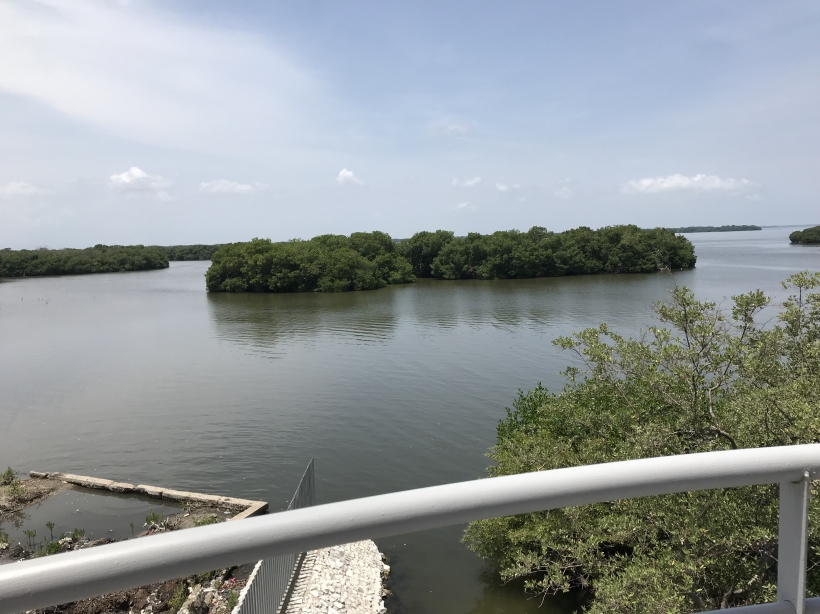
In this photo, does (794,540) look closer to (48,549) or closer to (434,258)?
(48,549)

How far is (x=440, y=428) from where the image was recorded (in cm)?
1941

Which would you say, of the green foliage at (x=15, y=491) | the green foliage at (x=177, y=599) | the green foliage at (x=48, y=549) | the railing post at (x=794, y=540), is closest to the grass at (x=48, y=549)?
the green foliage at (x=48, y=549)

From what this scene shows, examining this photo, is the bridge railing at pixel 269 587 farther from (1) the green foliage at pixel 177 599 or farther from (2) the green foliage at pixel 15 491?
(2) the green foliage at pixel 15 491

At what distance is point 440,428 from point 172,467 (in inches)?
325

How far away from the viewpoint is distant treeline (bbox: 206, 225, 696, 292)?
71188 millimetres

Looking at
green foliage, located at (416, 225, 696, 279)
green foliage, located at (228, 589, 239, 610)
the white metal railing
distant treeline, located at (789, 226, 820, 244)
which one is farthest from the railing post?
distant treeline, located at (789, 226, 820, 244)

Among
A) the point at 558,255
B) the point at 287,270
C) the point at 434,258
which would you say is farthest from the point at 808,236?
the point at 287,270

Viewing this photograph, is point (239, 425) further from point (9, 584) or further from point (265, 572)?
point (9, 584)

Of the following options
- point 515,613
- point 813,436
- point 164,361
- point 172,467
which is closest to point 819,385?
point 813,436

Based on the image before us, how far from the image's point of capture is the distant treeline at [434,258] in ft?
234

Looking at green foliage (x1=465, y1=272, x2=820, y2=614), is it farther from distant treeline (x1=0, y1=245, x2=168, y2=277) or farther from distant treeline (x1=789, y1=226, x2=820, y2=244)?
distant treeline (x1=789, y1=226, x2=820, y2=244)

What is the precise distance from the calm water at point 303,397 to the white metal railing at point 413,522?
10.5 meters

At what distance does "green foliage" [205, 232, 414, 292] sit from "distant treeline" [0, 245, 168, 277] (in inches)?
2509

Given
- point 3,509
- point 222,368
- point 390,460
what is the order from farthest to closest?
point 222,368, point 390,460, point 3,509
